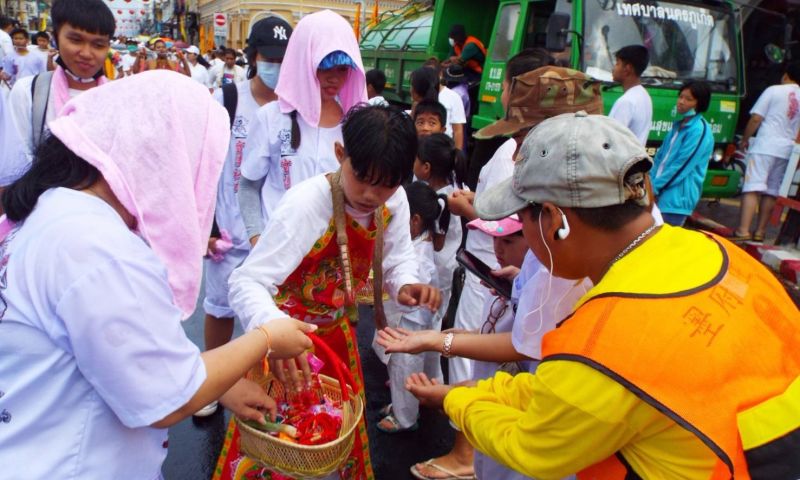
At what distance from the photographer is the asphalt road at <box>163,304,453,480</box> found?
2.94 m

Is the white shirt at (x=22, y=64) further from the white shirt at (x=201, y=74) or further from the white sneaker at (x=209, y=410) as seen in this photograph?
the white sneaker at (x=209, y=410)

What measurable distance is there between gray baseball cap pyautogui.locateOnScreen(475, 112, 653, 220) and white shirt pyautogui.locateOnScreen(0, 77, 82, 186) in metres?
2.47

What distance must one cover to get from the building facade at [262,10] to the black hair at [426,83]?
970 inches

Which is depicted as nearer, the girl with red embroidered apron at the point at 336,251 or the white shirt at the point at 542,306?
the white shirt at the point at 542,306

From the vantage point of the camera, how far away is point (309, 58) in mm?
2826

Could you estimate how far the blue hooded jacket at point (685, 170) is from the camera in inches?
210

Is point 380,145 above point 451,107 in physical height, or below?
above

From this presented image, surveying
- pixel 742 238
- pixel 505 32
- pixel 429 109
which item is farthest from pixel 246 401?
pixel 742 238

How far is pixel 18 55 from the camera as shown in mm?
9359

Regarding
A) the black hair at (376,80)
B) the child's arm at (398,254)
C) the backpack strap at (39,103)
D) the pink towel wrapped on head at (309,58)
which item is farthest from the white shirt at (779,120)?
the backpack strap at (39,103)

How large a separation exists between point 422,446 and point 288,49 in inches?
89.0

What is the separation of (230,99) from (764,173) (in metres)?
6.52

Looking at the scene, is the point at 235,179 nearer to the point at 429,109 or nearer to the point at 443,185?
the point at 443,185

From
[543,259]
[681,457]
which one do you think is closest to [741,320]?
[681,457]
